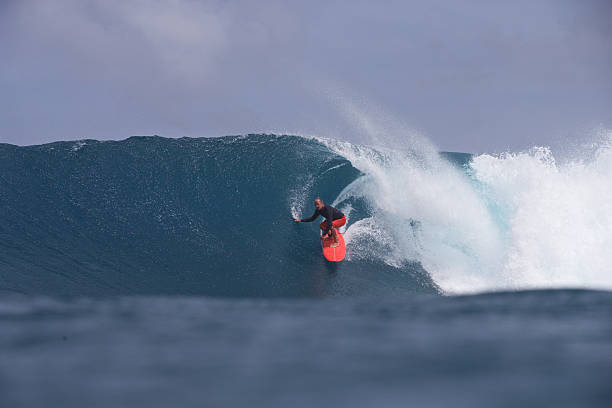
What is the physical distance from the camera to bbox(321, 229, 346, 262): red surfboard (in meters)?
10.0

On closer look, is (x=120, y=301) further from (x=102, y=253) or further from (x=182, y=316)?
(x=102, y=253)

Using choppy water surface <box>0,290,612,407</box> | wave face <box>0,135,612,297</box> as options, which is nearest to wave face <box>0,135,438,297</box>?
wave face <box>0,135,612,297</box>

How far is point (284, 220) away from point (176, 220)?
7.81ft

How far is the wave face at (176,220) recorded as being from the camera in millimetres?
8789

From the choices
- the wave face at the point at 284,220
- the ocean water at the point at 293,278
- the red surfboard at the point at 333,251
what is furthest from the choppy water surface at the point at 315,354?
the red surfboard at the point at 333,251

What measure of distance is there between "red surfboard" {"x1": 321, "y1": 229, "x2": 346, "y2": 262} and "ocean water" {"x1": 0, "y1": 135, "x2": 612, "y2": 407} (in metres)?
0.18

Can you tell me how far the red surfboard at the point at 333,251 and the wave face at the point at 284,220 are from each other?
0.64 feet

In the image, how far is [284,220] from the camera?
11.7m

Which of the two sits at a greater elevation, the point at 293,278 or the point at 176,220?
the point at 176,220

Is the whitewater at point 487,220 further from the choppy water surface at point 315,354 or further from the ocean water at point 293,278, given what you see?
the choppy water surface at point 315,354

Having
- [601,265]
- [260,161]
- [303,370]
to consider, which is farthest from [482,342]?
[260,161]

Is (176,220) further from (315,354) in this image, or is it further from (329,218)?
(315,354)

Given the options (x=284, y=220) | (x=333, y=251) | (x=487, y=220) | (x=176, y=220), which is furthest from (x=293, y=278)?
(x=487, y=220)

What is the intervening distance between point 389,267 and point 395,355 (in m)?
7.17
